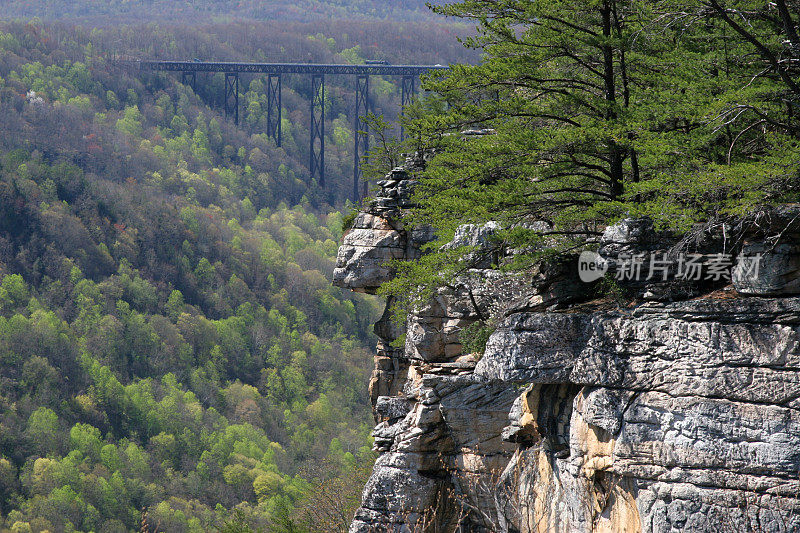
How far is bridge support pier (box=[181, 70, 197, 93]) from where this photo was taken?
413 feet

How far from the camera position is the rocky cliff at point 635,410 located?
32.6ft

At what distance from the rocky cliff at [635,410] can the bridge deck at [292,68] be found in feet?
225

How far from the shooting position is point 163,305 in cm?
8769

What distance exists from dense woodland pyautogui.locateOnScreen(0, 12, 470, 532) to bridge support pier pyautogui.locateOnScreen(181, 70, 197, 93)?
1.79 m

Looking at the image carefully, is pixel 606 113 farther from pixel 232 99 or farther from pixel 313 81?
pixel 232 99

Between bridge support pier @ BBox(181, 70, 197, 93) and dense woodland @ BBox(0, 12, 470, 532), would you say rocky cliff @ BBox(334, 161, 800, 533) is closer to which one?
dense woodland @ BBox(0, 12, 470, 532)

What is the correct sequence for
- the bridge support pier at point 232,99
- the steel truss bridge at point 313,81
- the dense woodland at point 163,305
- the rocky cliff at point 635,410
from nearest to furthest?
the rocky cliff at point 635,410, the dense woodland at point 163,305, the steel truss bridge at point 313,81, the bridge support pier at point 232,99

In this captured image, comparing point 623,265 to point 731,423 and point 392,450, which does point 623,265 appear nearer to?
point 731,423

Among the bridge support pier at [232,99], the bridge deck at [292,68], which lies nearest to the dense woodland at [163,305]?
the bridge support pier at [232,99]

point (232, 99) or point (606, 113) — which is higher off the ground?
point (232, 99)

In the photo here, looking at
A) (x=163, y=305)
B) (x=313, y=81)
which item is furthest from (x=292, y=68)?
(x=163, y=305)

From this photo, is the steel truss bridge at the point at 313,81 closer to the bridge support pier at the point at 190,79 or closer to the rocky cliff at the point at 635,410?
the bridge support pier at the point at 190,79

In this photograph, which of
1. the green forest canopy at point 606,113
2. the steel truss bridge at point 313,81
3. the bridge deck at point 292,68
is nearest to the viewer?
the green forest canopy at point 606,113

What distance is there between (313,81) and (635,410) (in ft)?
313
